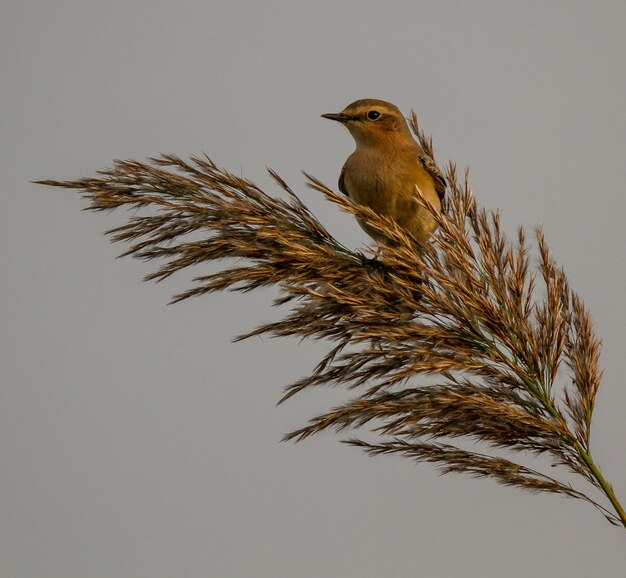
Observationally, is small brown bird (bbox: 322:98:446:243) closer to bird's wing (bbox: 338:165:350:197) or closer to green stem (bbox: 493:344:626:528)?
bird's wing (bbox: 338:165:350:197)

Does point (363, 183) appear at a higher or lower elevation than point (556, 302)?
higher

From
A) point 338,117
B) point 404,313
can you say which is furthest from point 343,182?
point 404,313

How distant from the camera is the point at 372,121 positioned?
309 cm

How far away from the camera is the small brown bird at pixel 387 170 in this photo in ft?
9.37

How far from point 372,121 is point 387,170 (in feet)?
0.91

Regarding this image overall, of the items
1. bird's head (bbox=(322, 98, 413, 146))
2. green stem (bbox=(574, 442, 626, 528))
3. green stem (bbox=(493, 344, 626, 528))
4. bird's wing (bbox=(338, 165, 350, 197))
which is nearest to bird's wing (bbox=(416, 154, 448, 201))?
bird's head (bbox=(322, 98, 413, 146))

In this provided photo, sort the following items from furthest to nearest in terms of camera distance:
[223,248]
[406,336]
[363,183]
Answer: [363,183] < [223,248] < [406,336]

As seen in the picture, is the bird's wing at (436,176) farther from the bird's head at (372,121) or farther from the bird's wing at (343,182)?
the bird's wing at (343,182)

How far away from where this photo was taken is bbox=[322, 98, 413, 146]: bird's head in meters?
3.08

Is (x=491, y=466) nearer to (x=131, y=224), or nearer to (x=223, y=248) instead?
(x=223, y=248)

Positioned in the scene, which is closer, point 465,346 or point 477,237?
point 465,346

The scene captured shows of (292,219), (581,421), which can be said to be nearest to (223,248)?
(292,219)

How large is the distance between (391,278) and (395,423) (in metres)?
0.39

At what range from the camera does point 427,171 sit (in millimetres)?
3025
